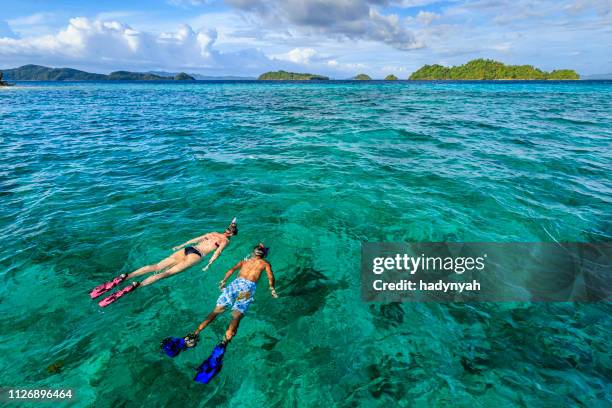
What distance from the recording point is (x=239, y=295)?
334 inches

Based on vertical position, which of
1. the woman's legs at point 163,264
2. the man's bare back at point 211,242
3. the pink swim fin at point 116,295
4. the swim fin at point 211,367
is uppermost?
the man's bare back at point 211,242

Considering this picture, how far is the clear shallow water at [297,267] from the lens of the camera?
665 cm

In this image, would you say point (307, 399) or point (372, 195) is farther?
point (372, 195)

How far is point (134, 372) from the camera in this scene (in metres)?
6.75

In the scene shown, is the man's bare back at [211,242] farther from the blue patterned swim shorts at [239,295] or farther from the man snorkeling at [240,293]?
the blue patterned swim shorts at [239,295]

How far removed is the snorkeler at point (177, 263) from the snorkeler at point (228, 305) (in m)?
1.65

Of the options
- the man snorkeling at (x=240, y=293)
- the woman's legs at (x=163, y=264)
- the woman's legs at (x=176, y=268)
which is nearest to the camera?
the man snorkeling at (x=240, y=293)

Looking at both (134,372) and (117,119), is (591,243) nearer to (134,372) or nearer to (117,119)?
(134,372)

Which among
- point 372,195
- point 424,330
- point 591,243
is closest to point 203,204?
point 372,195

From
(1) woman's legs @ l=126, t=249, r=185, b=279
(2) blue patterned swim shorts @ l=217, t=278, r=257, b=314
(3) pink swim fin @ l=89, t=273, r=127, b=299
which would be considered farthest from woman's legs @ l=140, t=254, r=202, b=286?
(2) blue patterned swim shorts @ l=217, t=278, r=257, b=314

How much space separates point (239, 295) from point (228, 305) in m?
0.41

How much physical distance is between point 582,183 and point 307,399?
66.3 feet

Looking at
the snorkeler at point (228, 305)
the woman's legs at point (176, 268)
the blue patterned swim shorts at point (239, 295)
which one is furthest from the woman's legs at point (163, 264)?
the blue patterned swim shorts at point (239, 295)

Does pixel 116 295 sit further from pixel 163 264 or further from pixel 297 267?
pixel 297 267
